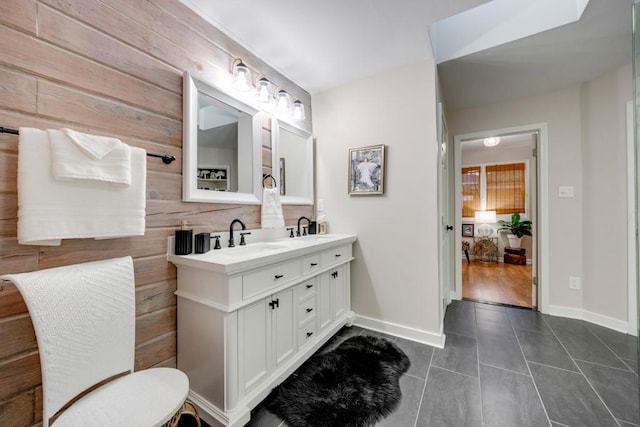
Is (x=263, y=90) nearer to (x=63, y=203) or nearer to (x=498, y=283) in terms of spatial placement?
(x=63, y=203)

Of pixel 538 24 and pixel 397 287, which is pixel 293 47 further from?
pixel 397 287

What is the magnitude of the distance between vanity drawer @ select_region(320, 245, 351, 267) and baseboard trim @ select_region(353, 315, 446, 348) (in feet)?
2.12

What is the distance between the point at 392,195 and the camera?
229cm

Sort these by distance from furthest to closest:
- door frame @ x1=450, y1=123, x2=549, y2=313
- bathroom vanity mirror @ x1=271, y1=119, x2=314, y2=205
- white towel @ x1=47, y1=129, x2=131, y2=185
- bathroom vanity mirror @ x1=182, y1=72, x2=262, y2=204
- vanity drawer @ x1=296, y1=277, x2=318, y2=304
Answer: door frame @ x1=450, y1=123, x2=549, y2=313
bathroom vanity mirror @ x1=271, y1=119, x2=314, y2=205
vanity drawer @ x1=296, y1=277, x2=318, y2=304
bathroom vanity mirror @ x1=182, y1=72, x2=262, y2=204
white towel @ x1=47, y1=129, x2=131, y2=185

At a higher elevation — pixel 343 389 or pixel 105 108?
pixel 105 108

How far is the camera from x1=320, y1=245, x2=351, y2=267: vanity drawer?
2.01 metres

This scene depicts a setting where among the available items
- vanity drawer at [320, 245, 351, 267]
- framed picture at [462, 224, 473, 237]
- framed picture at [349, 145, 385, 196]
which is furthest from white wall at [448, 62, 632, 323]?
framed picture at [462, 224, 473, 237]

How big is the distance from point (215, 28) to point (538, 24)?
2.36 meters

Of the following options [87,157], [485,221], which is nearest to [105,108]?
[87,157]

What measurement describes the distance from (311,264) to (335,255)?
15.0 inches

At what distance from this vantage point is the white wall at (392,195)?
2.12m

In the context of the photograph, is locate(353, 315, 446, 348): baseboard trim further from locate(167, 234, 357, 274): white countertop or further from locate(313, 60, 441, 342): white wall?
locate(167, 234, 357, 274): white countertop

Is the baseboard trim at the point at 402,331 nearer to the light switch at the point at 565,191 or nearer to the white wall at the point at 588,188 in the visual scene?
the white wall at the point at 588,188

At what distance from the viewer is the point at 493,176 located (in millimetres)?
5508
